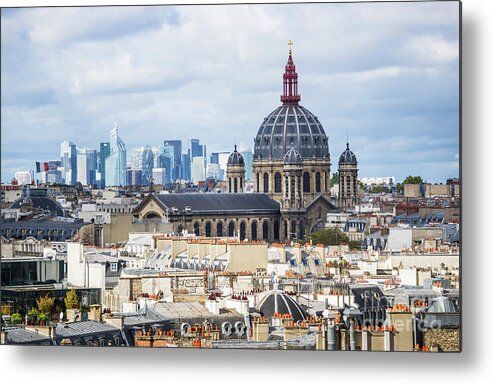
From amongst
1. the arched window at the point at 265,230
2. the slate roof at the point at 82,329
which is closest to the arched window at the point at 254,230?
the arched window at the point at 265,230

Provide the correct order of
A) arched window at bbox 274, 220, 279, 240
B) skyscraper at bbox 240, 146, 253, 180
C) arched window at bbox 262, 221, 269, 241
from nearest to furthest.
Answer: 1. skyscraper at bbox 240, 146, 253, 180
2. arched window at bbox 274, 220, 279, 240
3. arched window at bbox 262, 221, 269, 241

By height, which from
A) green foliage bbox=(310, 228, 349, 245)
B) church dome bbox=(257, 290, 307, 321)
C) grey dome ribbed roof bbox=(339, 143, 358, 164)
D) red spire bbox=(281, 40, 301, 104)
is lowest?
church dome bbox=(257, 290, 307, 321)

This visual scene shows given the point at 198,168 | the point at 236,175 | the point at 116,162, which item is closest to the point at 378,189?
the point at 236,175

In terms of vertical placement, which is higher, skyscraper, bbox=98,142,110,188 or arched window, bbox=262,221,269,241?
skyscraper, bbox=98,142,110,188

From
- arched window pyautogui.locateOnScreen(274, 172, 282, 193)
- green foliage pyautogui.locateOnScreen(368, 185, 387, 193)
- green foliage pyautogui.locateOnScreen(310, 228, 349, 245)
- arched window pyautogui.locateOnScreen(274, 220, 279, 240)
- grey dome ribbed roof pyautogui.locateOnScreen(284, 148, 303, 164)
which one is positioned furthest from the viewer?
grey dome ribbed roof pyautogui.locateOnScreen(284, 148, 303, 164)

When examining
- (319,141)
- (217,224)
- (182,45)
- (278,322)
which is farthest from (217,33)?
(217,224)

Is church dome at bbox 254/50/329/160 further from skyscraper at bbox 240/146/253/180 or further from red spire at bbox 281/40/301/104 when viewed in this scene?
skyscraper at bbox 240/146/253/180

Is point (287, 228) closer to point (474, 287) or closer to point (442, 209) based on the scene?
point (442, 209)

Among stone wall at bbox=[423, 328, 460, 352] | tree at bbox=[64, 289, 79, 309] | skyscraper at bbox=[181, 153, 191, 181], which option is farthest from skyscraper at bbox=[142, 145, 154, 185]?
stone wall at bbox=[423, 328, 460, 352]
